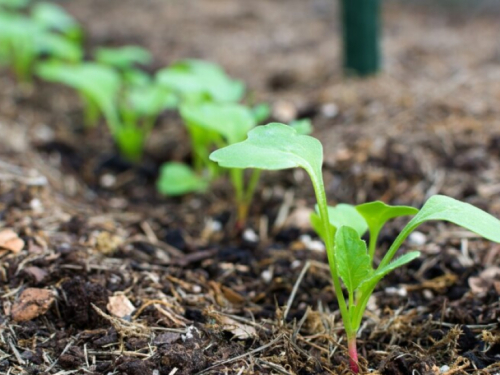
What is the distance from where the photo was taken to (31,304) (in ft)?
4.23

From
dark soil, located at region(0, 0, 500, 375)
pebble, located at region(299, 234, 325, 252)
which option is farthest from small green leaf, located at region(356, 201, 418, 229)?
pebble, located at region(299, 234, 325, 252)

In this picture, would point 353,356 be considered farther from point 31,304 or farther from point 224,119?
point 224,119

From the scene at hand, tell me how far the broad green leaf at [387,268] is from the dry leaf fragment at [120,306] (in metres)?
0.55

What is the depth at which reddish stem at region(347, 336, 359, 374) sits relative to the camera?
3.89 ft

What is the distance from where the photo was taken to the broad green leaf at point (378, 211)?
3.97 feet

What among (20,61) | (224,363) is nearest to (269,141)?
(224,363)

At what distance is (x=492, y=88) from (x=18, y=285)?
2.20 m

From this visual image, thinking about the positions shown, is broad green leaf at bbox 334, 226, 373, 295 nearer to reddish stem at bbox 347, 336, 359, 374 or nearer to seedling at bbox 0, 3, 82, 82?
reddish stem at bbox 347, 336, 359, 374

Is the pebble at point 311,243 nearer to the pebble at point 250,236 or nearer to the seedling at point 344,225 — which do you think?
the pebble at point 250,236

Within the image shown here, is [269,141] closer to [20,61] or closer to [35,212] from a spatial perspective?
[35,212]

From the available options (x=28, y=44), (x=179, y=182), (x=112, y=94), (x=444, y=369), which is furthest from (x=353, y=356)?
(x=28, y=44)

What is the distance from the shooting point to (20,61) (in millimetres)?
3217

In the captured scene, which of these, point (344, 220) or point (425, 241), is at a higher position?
point (344, 220)

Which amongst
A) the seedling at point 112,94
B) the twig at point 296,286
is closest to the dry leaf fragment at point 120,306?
the twig at point 296,286
